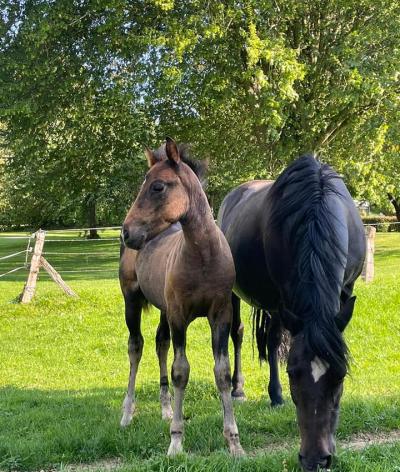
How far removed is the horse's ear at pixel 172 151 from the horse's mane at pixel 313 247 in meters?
0.91

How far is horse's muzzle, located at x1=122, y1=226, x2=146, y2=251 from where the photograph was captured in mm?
3832

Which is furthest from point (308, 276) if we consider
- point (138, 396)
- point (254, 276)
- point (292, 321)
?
point (138, 396)

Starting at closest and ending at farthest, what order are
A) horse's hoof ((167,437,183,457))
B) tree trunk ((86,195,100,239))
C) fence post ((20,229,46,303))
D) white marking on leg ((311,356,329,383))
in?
1. white marking on leg ((311,356,329,383))
2. horse's hoof ((167,437,183,457))
3. fence post ((20,229,46,303))
4. tree trunk ((86,195,100,239))

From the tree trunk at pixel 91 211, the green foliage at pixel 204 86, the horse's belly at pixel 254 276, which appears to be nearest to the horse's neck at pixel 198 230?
the horse's belly at pixel 254 276

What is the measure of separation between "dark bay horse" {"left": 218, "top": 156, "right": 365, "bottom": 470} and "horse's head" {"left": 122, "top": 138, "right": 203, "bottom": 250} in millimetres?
821

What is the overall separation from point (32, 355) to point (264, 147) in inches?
471

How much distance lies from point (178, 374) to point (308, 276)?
140 centimetres

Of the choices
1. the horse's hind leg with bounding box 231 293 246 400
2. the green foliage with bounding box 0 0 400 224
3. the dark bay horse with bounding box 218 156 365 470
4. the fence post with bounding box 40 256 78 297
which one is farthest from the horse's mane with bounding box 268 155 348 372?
the green foliage with bounding box 0 0 400 224

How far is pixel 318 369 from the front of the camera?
324 centimetres

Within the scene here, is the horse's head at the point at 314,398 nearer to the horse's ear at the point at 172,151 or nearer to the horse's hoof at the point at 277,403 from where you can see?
the horse's ear at the point at 172,151

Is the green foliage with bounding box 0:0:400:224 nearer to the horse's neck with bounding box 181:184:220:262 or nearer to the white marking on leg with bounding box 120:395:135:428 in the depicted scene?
the white marking on leg with bounding box 120:395:135:428

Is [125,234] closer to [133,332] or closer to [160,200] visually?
[160,200]

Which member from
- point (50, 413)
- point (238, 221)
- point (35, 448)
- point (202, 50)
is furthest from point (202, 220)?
point (202, 50)

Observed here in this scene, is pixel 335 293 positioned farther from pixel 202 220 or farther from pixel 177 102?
pixel 177 102
